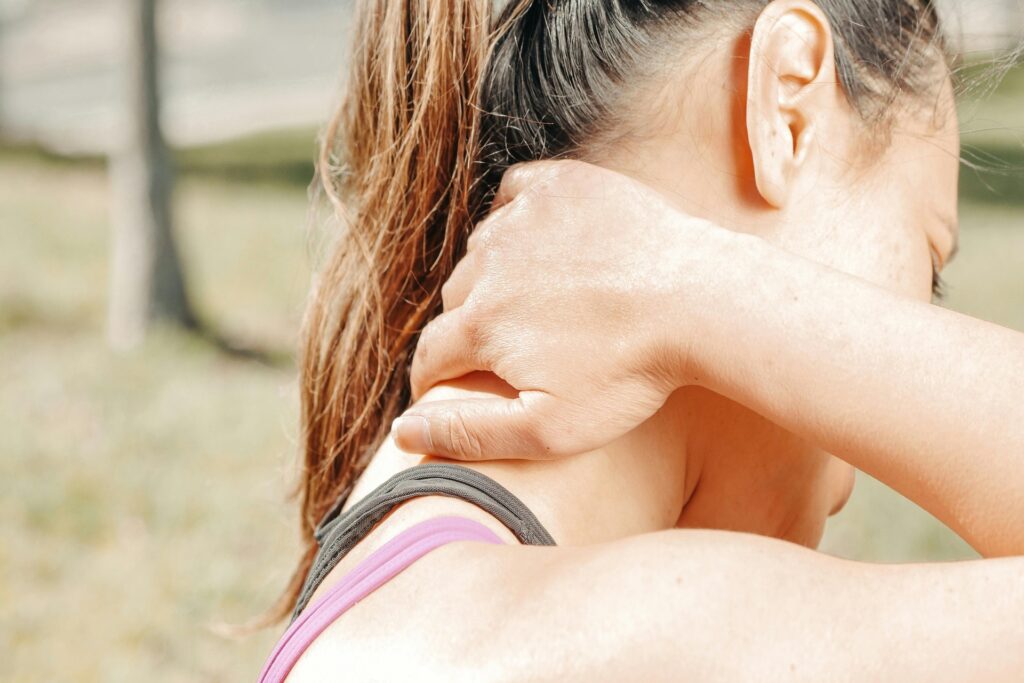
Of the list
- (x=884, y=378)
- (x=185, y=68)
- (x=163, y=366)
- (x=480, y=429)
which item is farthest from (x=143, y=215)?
(x=185, y=68)

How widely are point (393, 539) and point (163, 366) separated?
528cm

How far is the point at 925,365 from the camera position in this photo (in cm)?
145

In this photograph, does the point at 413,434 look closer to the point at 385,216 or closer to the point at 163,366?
the point at 385,216

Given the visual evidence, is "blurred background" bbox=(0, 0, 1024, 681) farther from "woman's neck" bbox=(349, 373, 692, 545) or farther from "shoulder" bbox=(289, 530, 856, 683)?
"shoulder" bbox=(289, 530, 856, 683)

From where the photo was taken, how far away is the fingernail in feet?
5.28

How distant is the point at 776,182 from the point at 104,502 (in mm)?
3838

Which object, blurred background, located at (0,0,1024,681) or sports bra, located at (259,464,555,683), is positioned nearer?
sports bra, located at (259,464,555,683)

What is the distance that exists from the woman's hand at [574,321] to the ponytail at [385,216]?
0.23m

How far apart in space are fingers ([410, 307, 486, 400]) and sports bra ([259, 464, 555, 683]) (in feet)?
0.57

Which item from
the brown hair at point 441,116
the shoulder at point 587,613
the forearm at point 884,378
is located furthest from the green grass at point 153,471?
the shoulder at point 587,613

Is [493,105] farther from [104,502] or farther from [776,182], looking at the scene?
[104,502]

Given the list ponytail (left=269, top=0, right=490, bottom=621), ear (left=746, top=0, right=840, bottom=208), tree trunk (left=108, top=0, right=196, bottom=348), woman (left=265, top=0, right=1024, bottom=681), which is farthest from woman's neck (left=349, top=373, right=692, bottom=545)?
tree trunk (left=108, top=0, right=196, bottom=348)

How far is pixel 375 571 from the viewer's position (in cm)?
144

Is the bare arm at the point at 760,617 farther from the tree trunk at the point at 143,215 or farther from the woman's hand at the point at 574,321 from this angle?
the tree trunk at the point at 143,215
